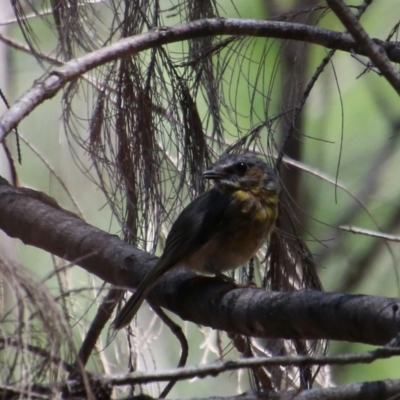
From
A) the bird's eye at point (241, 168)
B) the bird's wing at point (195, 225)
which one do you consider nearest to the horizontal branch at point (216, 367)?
the bird's wing at point (195, 225)

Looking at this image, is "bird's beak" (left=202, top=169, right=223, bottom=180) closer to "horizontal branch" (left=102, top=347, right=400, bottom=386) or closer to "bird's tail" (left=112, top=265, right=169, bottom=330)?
"bird's tail" (left=112, top=265, right=169, bottom=330)

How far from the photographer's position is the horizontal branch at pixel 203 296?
7.96 ft

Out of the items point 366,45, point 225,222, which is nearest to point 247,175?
point 225,222

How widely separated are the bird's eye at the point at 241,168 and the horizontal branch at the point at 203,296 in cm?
65

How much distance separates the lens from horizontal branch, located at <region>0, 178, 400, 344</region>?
2426 millimetres

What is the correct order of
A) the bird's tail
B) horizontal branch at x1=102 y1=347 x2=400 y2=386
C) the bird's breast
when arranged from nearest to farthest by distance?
1. horizontal branch at x1=102 y1=347 x2=400 y2=386
2. the bird's tail
3. the bird's breast

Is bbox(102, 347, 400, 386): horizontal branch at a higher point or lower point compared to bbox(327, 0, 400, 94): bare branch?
lower

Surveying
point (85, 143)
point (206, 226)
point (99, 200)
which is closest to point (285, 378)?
point (206, 226)

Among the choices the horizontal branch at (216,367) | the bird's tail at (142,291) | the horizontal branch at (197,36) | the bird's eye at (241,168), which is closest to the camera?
the horizontal branch at (216,367)

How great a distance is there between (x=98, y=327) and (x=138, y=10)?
58.9 inches

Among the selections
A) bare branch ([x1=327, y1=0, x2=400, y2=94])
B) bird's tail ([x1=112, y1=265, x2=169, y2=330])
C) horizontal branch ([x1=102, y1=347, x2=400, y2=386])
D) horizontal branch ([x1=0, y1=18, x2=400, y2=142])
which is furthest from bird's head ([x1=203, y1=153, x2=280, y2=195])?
horizontal branch ([x1=102, y1=347, x2=400, y2=386])

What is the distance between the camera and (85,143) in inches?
143

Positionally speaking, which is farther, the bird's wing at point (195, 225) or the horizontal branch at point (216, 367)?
the bird's wing at point (195, 225)

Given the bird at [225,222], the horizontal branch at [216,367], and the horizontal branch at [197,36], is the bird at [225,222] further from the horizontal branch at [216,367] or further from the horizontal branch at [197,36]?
the horizontal branch at [216,367]
